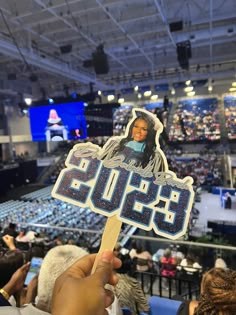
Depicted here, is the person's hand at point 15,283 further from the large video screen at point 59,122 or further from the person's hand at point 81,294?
the large video screen at point 59,122

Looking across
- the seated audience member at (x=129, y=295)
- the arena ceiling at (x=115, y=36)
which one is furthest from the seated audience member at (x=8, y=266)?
the arena ceiling at (x=115, y=36)

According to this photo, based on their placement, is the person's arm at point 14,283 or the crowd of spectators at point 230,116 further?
the crowd of spectators at point 230,116

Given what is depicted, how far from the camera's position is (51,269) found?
107cm

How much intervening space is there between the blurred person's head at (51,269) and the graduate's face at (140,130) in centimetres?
55

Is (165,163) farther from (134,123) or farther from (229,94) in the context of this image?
(229,94)

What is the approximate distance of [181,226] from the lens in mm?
946

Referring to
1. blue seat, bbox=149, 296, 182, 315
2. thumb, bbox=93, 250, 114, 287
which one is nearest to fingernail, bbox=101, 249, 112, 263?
thumb, bbox=93, 250, 114, 287

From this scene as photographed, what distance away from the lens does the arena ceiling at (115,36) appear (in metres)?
6.65

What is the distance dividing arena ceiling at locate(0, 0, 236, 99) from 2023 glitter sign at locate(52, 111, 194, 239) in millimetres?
5700

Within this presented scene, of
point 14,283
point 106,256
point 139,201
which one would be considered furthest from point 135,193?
point 14,283

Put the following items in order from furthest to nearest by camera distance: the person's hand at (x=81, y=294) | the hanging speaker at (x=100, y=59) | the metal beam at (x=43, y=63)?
1. the hanging speaker at (x=100, y=59)
2. the metal beam at (x=43, y=63)
3. the person's hand at (x=81, y=294)

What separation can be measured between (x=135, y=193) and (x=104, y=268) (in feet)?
1.09

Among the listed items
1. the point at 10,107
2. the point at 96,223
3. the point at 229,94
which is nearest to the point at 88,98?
the point at 96,223

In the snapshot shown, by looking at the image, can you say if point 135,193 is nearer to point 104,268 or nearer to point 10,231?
point 104,268
